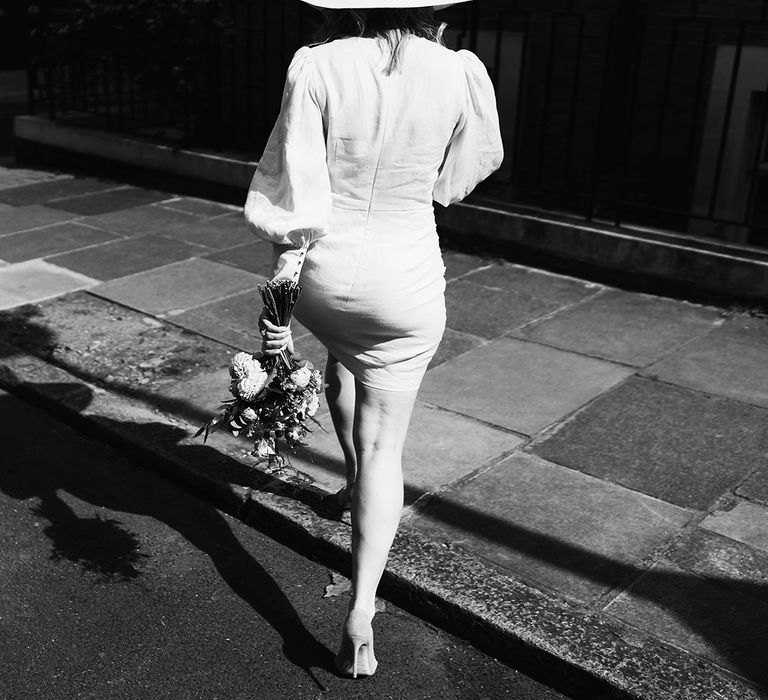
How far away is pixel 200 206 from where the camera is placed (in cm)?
843

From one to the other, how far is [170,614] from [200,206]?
572 cm

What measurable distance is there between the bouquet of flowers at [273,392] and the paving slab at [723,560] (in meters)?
1.46

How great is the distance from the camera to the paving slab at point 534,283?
20.4ft

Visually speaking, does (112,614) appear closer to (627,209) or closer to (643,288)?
(643,288)

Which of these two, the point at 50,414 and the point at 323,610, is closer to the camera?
the point at 323,610

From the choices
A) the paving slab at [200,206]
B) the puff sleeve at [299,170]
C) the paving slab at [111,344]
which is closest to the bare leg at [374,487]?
the puff sleeve at [299,170]

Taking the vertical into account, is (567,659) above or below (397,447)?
below

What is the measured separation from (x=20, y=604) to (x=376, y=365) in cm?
153

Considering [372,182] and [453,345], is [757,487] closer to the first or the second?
[453,345]

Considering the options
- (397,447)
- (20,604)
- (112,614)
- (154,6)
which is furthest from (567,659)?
(154,6)

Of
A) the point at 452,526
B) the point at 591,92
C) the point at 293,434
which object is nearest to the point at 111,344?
Result: the point at 452,526

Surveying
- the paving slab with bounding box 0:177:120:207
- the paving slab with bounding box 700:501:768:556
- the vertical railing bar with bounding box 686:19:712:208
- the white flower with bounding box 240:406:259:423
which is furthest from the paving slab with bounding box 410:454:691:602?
the paving slab with bounding box 0:177:120:207

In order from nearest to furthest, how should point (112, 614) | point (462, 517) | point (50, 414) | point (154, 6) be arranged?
1. point (112, 614)
2. point (462, 517)
3. point (50, 414)
4. point (154, 6)

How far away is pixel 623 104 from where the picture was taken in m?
7.59
